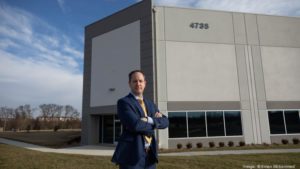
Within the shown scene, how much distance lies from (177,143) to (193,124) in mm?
1762

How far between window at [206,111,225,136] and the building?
0.23 ft

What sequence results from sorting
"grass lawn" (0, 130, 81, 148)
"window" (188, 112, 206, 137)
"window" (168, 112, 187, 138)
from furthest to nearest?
"grass lawn" (0, 130, 81, 148) < "window" (188, 112, 206, 137) < "window" (168, 112, 187, 138)

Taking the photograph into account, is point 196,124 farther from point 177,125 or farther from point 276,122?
point 276,122

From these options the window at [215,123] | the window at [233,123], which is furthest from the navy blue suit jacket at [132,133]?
the window at [233,123]

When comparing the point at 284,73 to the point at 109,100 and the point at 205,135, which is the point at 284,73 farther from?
the point at 109,100

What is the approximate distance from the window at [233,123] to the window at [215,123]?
0.41m

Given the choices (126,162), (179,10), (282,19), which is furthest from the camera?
(282,19)

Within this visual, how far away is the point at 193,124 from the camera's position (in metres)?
17.1

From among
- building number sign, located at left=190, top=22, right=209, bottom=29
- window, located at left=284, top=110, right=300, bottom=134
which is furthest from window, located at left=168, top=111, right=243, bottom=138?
building number sign, located at left=190, top=22, right=209, bottom=29

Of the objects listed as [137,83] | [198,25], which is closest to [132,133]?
[137,83]

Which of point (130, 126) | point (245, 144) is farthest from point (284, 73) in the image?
point (130, 126)

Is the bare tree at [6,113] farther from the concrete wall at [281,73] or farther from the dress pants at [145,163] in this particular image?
the dress pants at [145,163]

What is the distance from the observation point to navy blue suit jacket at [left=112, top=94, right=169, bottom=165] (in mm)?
2641

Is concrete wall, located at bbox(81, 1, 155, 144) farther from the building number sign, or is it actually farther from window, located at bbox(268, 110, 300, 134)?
window, located at bbox(268, 110, 300, 134)
